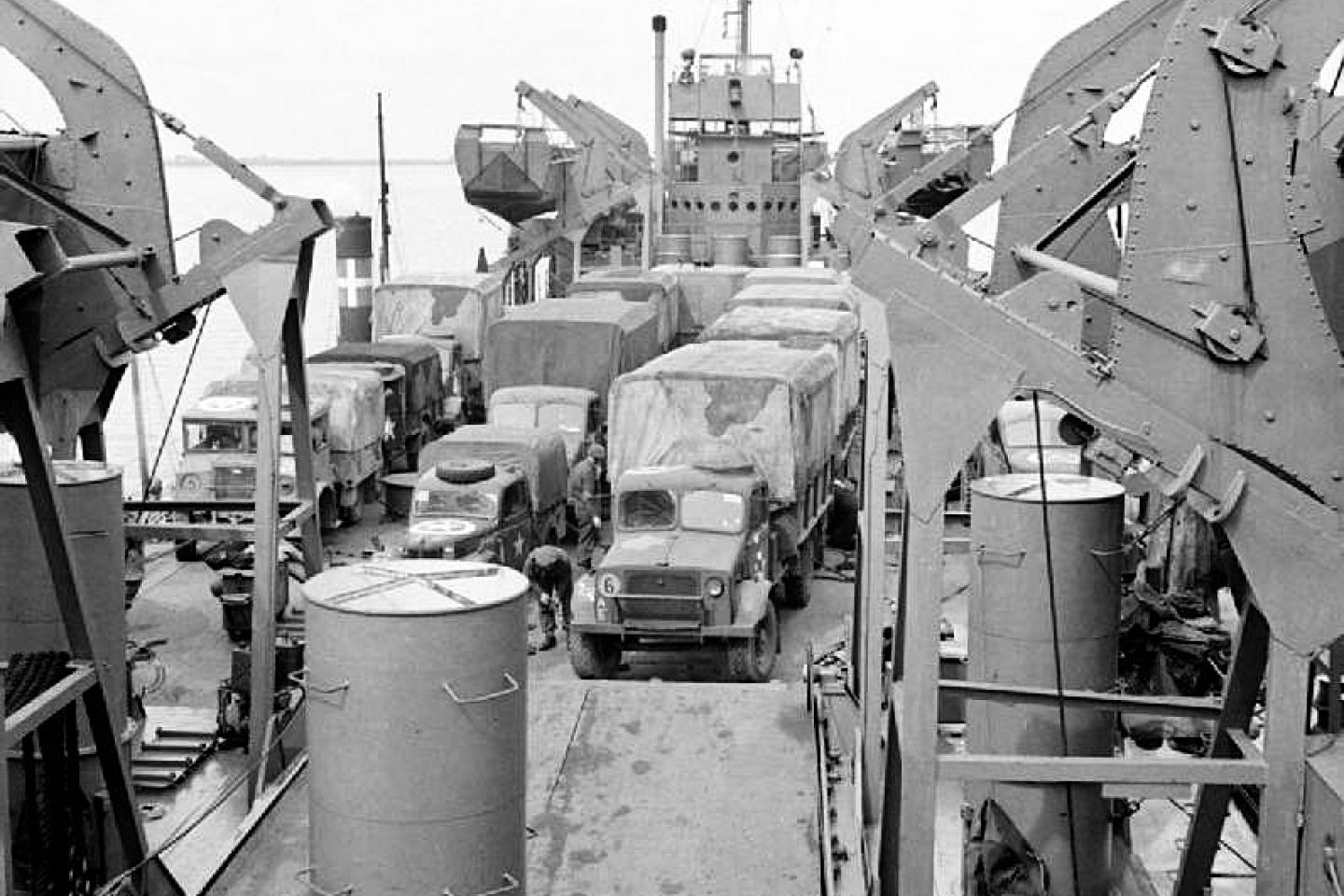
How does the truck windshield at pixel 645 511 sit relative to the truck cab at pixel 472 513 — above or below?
above

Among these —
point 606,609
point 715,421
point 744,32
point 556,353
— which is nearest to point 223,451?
point 556,353

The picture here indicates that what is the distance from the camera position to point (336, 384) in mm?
24891

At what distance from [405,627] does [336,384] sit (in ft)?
60.1

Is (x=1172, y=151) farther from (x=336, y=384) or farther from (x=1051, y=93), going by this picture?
(x=336, y=384)

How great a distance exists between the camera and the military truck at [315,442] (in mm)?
22312

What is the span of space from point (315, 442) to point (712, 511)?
26.0ft

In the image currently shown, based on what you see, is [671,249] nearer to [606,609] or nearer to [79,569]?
[606,609]

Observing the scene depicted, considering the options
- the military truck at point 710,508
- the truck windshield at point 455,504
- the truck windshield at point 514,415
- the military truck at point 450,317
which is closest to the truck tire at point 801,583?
the military truck at point 710,508

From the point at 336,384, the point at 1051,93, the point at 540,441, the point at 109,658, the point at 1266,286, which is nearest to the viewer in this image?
the point at 1266,286

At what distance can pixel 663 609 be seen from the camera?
16359 millimetres

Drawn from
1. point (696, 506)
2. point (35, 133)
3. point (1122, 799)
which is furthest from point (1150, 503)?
point (35, 133)

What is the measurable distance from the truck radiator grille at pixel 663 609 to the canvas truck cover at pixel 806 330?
774 cm

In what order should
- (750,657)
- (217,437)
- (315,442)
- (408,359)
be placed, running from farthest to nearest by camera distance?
(408,359)
(315,442)
(217,437)
(750,657)

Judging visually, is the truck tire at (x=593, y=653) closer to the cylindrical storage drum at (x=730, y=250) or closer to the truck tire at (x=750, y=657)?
the truck tire at (x=750, y=657)
